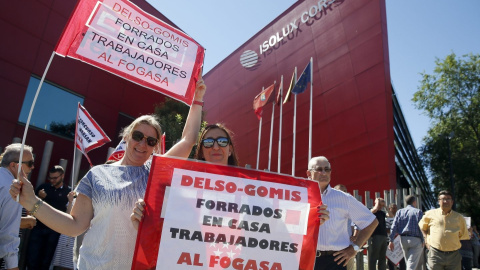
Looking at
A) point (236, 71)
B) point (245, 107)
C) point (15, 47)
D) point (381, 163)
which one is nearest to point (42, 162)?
point (15, 47)

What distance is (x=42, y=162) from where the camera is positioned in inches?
489

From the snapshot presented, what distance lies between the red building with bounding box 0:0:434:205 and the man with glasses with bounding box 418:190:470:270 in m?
9.88

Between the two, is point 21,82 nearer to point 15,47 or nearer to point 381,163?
point 15,47

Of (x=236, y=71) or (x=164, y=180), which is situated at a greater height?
(x=236, y=71)

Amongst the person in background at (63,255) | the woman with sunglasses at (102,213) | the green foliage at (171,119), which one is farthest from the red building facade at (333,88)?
the woman with sunglasses at (102,213)

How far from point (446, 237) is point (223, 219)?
606 centimetres

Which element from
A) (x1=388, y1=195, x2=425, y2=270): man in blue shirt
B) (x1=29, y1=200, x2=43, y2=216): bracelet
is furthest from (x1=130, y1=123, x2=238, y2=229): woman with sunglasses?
(x1=388, y1=195, x2=425, y2=270): man in blue shirt

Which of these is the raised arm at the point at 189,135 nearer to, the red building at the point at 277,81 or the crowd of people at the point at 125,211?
the crowd of people at the point at 125,211

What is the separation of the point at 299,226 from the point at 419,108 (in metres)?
32.3

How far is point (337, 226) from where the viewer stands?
3611 millimetres

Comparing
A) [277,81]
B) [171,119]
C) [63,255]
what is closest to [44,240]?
[63,255]

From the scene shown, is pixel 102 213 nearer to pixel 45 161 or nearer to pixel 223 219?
pixel 223 219

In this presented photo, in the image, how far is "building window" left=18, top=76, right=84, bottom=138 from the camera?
42.5 ft

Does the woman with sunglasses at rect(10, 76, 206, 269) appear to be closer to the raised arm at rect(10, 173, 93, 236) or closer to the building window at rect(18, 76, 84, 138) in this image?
the raised arm at rect(10, 173, 93, 236)
